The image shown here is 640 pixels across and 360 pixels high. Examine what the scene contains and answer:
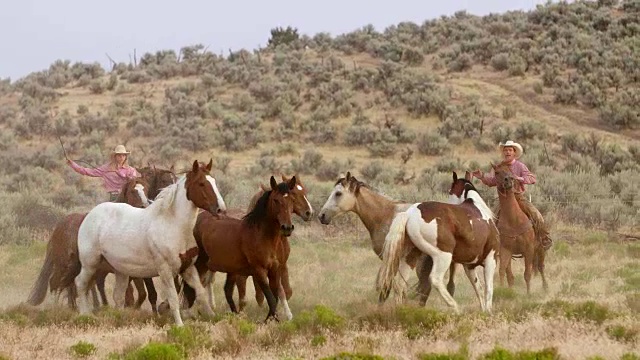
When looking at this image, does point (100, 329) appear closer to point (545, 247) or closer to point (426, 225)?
point (426, 225)

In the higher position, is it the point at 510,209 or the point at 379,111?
the point at 510,209

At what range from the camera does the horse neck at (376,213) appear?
11695 millimetres

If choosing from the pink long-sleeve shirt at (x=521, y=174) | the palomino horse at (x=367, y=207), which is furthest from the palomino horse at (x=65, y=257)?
the pink long-sleeve shirt at (x=521, y=174)

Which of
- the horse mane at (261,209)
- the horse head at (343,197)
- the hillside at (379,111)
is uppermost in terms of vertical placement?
the horse mane at (261,209)

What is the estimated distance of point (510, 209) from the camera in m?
13.0

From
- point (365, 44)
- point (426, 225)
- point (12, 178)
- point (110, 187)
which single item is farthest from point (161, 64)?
point (426, 225)

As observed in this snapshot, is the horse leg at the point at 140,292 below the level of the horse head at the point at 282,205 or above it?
below

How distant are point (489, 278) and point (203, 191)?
3766 mm

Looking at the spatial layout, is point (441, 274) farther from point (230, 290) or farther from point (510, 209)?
point (510, 209)

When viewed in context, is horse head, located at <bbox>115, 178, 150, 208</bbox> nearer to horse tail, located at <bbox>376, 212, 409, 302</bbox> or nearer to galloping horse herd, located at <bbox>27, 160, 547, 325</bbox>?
galloping horse herd, located at <bbox>27, 160, 547, 325</bbox>

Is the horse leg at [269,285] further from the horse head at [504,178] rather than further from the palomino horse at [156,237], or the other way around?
the horse head at [504,178]

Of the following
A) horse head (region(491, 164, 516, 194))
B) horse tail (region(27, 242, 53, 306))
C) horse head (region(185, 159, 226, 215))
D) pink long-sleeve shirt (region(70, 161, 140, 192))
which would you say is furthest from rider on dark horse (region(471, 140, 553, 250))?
horse tail (region(27, 242, 53, 306))

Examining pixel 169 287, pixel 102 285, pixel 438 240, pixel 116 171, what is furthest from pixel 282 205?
pixel 116 171

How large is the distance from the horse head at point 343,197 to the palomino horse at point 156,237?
230 cm
